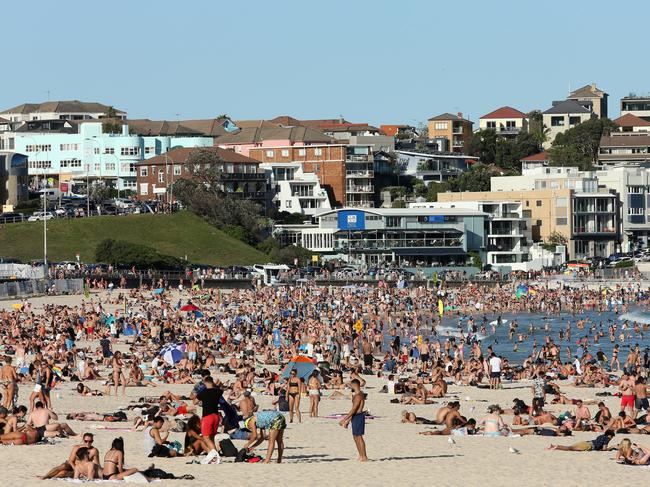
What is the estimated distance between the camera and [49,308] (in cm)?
5250

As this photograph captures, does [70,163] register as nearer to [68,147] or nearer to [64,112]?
[68,147]

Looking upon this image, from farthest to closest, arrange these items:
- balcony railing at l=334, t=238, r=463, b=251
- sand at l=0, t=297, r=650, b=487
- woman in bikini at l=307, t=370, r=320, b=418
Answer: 1. balcony railing at l=334, t=238, r=463, b=251
2. woman in bikini at l=307, t=370, r=320, b=418
3. sand at l=0, t=297, r=650, b=487

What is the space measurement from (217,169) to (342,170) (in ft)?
47.5

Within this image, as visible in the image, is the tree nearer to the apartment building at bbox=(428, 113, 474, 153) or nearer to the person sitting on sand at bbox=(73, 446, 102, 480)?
the apartment building at bbox=(428, 113, 474, 153)

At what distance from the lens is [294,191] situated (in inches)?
4205

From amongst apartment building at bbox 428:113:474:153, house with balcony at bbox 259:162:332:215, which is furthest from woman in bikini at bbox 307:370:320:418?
apartment building at bbox 428:113:474:153

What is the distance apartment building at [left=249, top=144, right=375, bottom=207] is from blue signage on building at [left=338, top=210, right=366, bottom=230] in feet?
59.0

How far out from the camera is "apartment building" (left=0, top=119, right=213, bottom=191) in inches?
4557

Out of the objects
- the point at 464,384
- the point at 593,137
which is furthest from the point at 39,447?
the point at 593,137

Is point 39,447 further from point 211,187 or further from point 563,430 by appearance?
point 211,187

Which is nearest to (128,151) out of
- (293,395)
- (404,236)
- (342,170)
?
(342,170)

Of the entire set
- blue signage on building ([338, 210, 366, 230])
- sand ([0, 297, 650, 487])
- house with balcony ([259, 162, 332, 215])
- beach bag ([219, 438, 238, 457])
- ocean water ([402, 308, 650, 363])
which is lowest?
ocean water ([402, 308, 650, 363])

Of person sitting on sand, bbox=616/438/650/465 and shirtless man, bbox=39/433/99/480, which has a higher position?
shirtless man, bbox=39/433/99/480

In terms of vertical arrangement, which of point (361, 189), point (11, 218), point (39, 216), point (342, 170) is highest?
point (342, 170)
